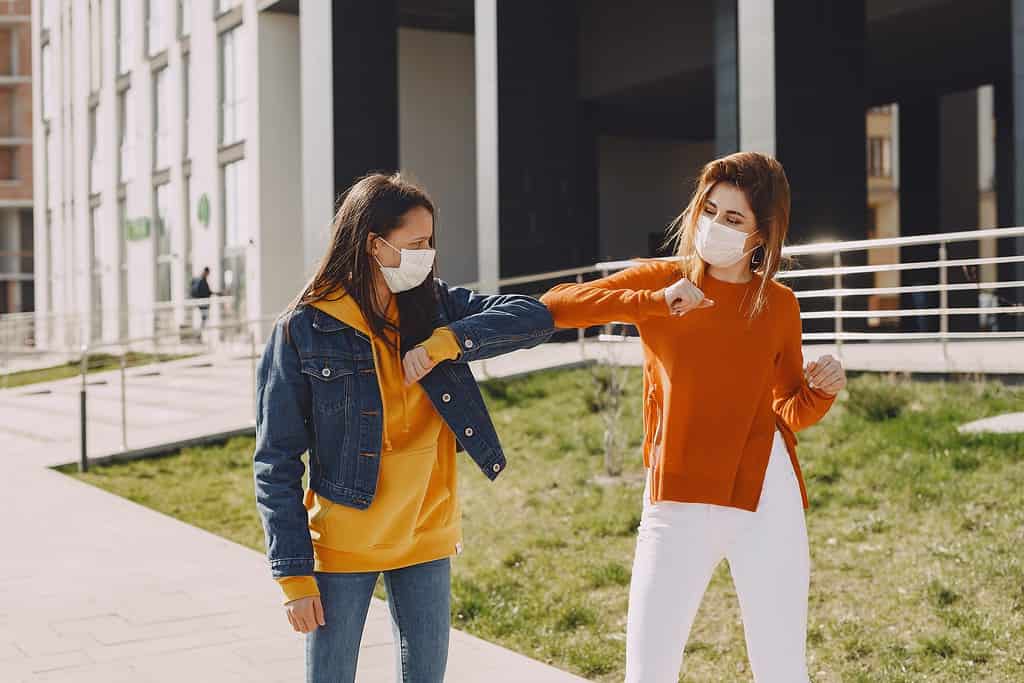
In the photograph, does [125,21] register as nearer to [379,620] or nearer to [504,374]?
[504,374]

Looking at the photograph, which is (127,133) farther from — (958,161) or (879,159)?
(879,159)

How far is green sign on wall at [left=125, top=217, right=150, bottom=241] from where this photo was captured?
33.8m

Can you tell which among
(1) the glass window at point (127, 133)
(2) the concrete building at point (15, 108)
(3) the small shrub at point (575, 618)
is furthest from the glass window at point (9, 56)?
(3) the small shrub at point (575, 618)

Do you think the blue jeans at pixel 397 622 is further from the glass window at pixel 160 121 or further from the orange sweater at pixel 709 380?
the glass window at pixel 160 121

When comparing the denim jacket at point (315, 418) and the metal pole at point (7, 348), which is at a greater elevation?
the denim jacket at point (315, 418)

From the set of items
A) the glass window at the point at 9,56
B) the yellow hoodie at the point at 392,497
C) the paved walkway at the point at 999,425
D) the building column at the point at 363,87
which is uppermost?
the glass window at the point at 9,56

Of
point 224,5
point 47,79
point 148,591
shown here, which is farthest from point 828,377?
point 47,79

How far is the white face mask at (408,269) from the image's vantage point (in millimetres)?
2865

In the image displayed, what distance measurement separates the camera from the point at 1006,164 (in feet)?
80.3

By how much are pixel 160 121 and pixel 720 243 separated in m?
33.2

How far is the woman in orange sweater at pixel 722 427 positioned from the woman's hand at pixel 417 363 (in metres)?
0.45

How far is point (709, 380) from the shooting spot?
302 cm

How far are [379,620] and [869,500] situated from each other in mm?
3053

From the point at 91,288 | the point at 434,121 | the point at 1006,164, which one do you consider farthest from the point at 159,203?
the point at 1006,164
